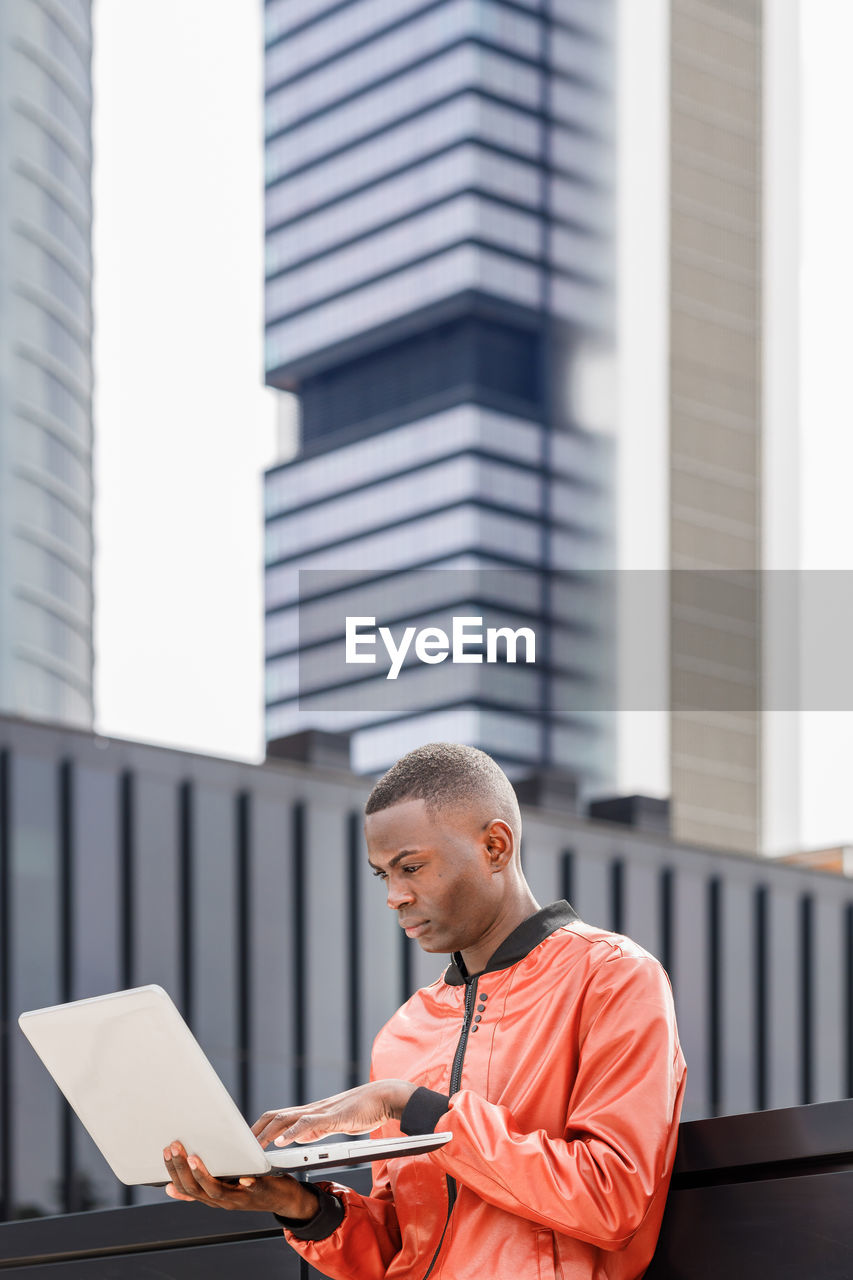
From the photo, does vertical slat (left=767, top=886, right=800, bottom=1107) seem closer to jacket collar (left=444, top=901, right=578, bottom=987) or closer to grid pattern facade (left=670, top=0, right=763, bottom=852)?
jacket collar (left=444, top=901, right=578, bottom=987)

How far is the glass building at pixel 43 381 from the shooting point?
6800 centimetres

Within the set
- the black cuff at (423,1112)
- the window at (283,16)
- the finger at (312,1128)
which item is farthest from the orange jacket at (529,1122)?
the window at (283,16)

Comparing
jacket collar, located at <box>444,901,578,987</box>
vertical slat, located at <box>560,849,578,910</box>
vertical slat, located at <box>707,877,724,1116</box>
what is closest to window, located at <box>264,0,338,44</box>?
vertical slat, located at <box>707,877,724,1116</box>

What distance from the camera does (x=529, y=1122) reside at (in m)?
2.81

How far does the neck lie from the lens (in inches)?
118

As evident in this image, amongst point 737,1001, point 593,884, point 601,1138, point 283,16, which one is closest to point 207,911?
point 593,884

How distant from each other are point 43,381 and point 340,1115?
70294 millimetres

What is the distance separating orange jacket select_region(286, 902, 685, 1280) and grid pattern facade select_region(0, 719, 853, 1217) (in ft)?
66.3

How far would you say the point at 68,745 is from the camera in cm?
2405

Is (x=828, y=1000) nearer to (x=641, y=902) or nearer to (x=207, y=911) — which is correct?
(x=641, y=902)

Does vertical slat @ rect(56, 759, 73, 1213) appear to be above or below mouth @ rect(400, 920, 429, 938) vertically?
below

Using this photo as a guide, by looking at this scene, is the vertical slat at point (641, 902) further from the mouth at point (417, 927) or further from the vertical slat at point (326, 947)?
the mouth at point (417, 927)

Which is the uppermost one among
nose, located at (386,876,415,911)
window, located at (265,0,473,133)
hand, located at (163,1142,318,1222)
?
window, located at (265,0,473,133)

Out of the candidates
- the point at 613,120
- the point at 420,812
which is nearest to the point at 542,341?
the point at 613,120
